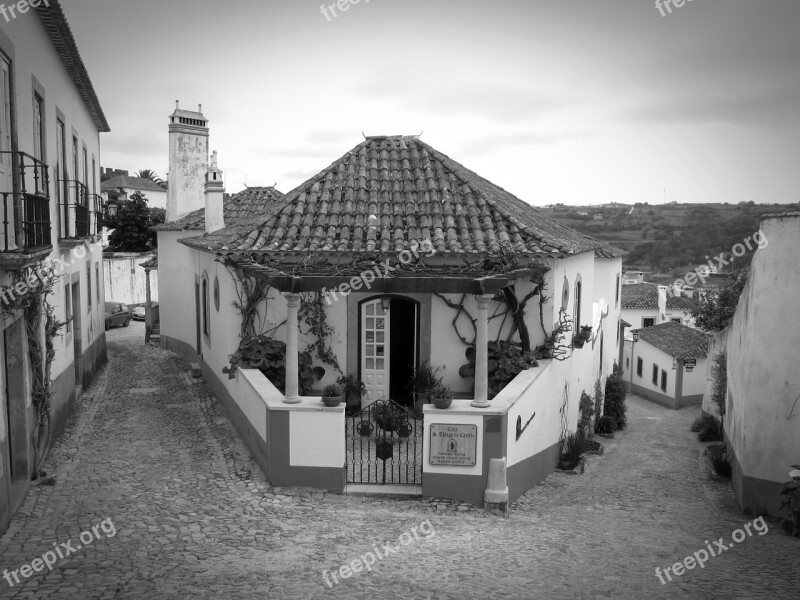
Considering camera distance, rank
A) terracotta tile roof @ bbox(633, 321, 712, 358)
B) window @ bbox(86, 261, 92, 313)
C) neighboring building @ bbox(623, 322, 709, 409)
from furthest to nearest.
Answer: terracotta tile roof @ bbox(633, 321, 712, 358), neighboring building @ bbox(623, 322, 709, 409), window @ bbox(86, 261, 92, 313)

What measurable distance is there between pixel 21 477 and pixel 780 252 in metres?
10.5

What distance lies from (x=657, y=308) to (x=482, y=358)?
3896cm

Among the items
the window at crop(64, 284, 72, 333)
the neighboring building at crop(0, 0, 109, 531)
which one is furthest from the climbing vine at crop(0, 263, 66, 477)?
the window at crop(64, 284, 72, 333)

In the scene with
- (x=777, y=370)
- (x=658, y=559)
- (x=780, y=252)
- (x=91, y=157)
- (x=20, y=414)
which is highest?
(x=91, y=157)

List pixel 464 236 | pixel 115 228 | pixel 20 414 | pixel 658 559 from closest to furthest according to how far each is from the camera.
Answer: pixel 658 559
pixel 20 414
pixel 464 236
pixel 115 228

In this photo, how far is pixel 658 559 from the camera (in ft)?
26.1

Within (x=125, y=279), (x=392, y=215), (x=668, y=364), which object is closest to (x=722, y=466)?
(x=392, y=215)

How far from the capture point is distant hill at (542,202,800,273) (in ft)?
186

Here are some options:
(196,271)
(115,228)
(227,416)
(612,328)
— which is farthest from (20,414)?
(115,228)

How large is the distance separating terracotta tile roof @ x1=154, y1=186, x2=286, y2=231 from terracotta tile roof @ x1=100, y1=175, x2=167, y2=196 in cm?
4007

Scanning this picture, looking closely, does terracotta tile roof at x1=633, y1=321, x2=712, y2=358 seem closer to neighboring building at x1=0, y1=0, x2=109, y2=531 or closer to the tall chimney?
the tall chimney

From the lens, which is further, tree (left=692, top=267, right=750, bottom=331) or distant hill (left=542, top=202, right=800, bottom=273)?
distant hill (left=542, top=202, right=800, bottom=273)

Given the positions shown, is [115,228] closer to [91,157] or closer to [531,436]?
[91,157]

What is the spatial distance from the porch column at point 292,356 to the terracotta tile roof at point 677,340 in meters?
28.1
